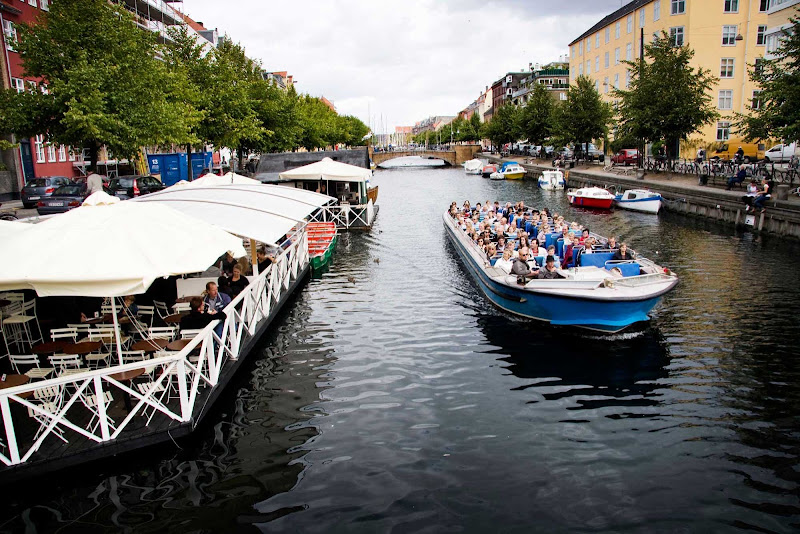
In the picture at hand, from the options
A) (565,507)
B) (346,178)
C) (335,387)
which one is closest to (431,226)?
(346,178)

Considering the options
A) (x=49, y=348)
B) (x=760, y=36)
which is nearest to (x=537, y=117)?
(x=760, y=36)

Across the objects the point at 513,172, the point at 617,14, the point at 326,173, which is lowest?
the point at 326,173

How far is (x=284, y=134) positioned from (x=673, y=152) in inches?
1400

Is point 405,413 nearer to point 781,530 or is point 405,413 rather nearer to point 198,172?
point 781,530

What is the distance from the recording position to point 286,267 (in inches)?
679

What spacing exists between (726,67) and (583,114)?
1302cm

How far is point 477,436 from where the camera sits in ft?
28.8

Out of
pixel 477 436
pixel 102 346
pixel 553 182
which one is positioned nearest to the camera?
pixel 477 436

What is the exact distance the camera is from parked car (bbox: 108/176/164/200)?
27.1 m

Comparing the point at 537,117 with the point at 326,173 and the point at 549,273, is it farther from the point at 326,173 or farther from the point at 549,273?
the point at 549,273

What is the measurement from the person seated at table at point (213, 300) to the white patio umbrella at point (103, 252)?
204 centimetres

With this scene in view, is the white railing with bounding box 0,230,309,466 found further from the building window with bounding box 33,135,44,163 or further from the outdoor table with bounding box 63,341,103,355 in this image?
the building window with bounding box 33,135,44,163

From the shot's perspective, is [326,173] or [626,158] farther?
[626,158]

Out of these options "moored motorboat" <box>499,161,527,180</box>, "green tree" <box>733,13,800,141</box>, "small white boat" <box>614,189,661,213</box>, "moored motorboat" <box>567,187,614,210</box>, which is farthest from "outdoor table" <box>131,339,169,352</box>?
"moored motorboat" <box>499,161,527,180</box>
